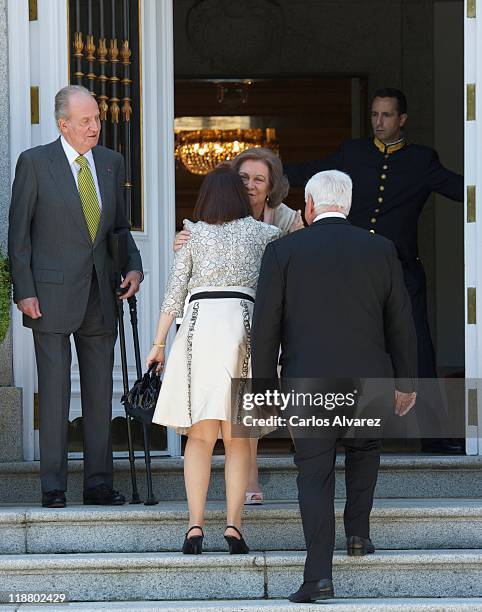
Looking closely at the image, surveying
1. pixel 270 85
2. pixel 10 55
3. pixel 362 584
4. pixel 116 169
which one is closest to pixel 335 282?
pixel 362 584

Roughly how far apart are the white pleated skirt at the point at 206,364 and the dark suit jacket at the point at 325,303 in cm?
22

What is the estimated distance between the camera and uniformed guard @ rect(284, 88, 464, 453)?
7.45 metres

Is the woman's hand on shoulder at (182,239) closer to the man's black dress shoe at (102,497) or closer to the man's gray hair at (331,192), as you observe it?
the man's gray hair at (331,192)

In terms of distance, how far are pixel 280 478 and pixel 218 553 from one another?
3.17 ft

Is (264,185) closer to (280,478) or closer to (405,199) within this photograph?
(280,478)

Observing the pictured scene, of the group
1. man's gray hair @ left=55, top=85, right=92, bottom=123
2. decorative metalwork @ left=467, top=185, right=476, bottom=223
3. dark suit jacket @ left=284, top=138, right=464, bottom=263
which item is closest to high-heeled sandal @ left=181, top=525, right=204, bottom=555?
man's gray hair @ left=55, top=85, right=92, bottom=123

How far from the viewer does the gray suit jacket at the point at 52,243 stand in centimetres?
579

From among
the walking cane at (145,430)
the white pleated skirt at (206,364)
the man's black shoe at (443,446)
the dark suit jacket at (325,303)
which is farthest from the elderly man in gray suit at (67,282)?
the man's black shoe at (443,446)

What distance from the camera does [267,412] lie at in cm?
523

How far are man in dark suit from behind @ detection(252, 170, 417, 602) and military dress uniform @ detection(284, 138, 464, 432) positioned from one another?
92.9 inches

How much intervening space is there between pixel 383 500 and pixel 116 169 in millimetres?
1769

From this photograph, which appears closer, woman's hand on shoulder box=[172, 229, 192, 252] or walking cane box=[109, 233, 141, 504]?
woman's hand on shoulder box=[172, 229, 192, 252]

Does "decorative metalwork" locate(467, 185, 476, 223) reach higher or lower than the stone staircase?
higher

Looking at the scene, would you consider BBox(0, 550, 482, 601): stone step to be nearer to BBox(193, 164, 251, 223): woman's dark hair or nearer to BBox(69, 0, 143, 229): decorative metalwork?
BBox(193, 164, 251, 223): woman's dark hair
